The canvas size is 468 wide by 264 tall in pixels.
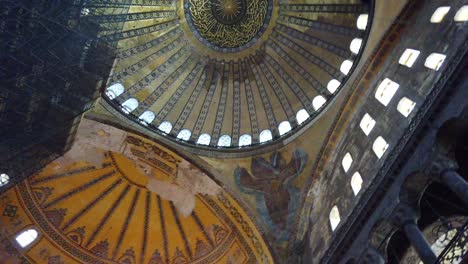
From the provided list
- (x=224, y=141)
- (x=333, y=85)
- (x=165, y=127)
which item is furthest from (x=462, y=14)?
(x=165, y=127)

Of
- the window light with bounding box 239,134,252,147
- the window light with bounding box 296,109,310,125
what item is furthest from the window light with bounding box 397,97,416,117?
the window light with bounding box 239,134,252,147

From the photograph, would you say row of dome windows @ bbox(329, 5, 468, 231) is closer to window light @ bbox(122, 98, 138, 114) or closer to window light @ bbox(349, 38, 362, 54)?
A: window light @ bbox(349, 38, 362, 54)

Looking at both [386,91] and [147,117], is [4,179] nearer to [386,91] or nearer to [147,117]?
[147,117]

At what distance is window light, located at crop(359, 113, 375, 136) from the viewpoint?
1038 cm

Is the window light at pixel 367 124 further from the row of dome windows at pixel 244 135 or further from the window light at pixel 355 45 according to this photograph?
the window light at pixel 355 45

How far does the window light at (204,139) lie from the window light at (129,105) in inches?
87.9

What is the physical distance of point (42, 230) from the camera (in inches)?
524

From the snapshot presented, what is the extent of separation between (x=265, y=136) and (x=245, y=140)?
0.65 meters

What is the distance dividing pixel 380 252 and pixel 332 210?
2.30m

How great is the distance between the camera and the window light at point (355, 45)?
1209 centimetres

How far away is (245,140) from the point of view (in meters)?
13.8

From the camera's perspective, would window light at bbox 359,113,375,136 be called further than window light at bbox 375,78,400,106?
Yes

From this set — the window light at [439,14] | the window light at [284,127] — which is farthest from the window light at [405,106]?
the window light at [284,127]

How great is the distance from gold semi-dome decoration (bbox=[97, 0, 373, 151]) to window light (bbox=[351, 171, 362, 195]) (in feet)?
9.01
